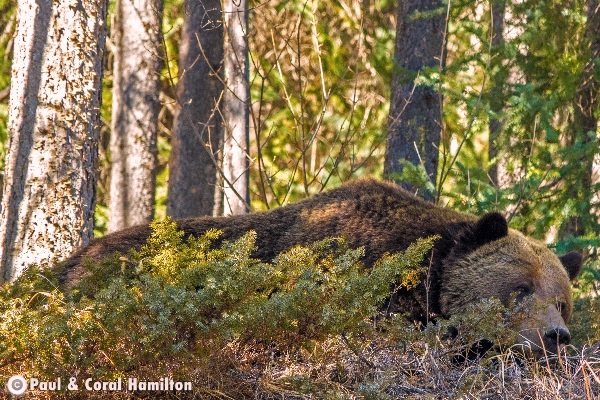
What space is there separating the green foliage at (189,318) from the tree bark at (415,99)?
455 centimetres

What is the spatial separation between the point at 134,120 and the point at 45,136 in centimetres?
490

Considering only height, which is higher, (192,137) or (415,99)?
(192,137)

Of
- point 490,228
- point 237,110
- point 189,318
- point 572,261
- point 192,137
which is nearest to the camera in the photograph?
point 189,318

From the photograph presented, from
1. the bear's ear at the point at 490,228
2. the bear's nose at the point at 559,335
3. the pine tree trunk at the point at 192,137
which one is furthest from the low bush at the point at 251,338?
the pine tree trunk at the point at 192,137

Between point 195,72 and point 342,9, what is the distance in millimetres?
5252

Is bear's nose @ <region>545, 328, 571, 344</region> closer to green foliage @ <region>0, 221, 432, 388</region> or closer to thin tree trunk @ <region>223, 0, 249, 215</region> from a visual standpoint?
green foliage @ <region>0, 221, 432, 388</region>

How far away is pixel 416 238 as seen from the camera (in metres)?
6.35

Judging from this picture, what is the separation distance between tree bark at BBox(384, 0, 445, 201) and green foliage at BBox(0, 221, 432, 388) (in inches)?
179

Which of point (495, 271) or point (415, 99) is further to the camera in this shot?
point (415, 99)

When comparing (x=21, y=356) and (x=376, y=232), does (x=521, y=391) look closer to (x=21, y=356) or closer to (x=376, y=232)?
(x=376, y=232)

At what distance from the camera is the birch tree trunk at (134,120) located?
11992 mm

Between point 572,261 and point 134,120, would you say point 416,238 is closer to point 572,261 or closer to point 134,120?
point 572,261

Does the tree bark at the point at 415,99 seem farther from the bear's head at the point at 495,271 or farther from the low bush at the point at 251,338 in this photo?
the low bush at the point at 251,338

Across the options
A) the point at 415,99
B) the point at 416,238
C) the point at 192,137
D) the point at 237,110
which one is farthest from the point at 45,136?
the point at 192,137
